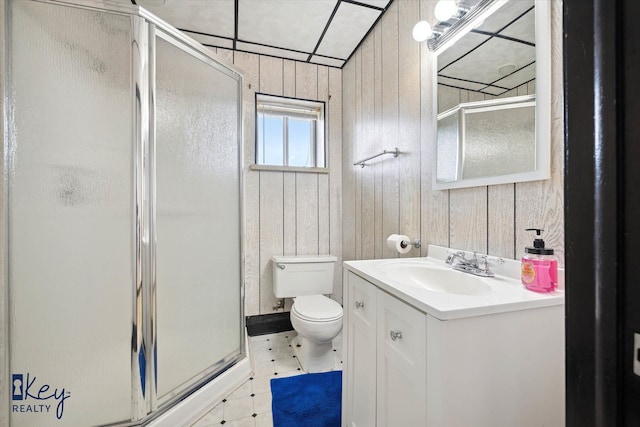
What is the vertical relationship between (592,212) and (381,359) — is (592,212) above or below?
above

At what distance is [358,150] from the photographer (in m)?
2.16

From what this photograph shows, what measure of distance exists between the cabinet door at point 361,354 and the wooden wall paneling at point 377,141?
0.79 meters

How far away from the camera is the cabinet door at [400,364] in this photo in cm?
70

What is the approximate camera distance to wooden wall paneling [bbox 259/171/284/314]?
225cm

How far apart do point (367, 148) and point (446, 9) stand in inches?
38.0

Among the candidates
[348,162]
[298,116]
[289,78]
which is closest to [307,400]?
[348,162]

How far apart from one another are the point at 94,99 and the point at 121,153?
9.5 inches

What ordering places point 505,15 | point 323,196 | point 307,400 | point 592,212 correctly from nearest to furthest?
→ point 592,212 < point 505,15 < point 307,400 < point 323,196

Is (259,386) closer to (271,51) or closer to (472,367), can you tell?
(472,367)

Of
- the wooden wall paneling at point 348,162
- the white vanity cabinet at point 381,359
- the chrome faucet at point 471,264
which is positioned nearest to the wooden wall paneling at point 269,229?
the wooden wall paneling at point 348,162

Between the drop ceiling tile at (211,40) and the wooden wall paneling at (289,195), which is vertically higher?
the drop ceiling tile at (211,40)

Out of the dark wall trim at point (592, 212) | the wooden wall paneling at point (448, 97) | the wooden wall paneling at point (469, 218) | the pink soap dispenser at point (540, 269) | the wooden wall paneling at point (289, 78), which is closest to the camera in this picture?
the dark wall trim at point (592, 212)

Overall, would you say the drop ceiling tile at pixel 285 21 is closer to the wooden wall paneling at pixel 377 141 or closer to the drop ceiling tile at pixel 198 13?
the drop ceiling tile at pixel 198 13

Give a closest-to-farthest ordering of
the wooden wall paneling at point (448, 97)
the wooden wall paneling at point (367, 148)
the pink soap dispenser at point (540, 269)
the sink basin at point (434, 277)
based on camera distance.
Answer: the pink soap dispenser at point (540, 269), the sink basin at point (434, 277), the wooden wall paneling at point (448, 97), the wooden wall paneling at point (367, 148)
